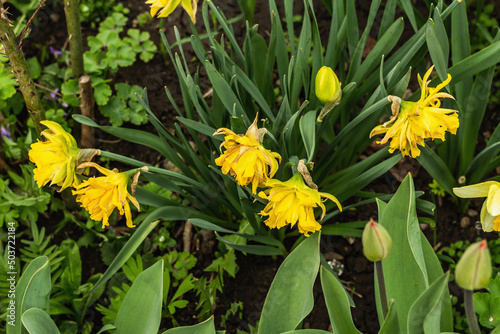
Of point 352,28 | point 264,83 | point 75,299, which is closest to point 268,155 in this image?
point 264,83

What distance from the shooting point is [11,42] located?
1322 millimetres

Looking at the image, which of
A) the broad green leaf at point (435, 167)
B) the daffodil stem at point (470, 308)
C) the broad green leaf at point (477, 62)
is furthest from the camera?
the broad green leaf at point (435, 167)

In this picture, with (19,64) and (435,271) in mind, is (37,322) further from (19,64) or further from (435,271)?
(435,271)

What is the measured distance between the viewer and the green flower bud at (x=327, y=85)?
49.9 inches

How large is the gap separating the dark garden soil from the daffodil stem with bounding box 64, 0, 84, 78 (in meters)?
0.26

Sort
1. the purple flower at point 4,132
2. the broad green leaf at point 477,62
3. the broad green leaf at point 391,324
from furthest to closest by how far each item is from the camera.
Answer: the purple flower at point 4,132
the broad green leaf at point 477,62
the broad green leaf at point 391,324

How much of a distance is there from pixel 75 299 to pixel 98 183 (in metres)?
0.56

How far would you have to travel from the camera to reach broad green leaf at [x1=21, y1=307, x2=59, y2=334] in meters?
1.11

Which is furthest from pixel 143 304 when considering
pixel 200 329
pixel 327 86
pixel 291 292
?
pixel 327 86

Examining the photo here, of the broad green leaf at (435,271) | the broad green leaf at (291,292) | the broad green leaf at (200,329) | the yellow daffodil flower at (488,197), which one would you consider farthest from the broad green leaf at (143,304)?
the yellow daffodil flower at (488,197)

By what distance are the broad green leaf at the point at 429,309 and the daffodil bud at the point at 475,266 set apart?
0.15m

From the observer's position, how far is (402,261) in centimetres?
121

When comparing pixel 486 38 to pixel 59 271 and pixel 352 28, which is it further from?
pixel 59 271

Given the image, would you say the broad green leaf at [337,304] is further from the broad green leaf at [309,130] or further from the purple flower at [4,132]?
the purple flower at [4,132]
